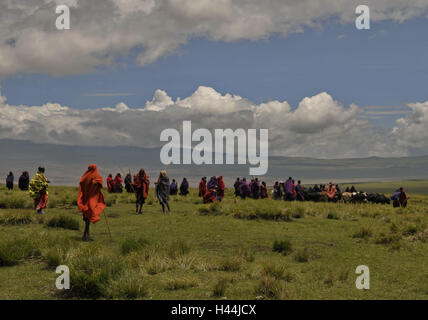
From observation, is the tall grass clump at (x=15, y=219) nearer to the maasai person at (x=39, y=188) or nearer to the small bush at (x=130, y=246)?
the maasai person at (x=39, y=188)

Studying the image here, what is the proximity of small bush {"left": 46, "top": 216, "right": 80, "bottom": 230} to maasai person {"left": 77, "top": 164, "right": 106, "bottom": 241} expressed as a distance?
2.71 m

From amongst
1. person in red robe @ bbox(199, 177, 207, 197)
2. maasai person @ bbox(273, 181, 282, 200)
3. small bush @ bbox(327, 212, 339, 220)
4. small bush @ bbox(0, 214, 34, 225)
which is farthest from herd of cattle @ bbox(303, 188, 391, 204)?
small bush @ bbox(0, 214, 34, 225)

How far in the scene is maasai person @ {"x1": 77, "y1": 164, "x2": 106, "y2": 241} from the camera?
13.7 m

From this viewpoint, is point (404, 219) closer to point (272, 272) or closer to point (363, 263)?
point (363, 263)

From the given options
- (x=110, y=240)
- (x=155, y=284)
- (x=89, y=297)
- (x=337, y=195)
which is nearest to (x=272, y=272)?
(x=155, y=284)

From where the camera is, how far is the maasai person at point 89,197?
45.1 ft

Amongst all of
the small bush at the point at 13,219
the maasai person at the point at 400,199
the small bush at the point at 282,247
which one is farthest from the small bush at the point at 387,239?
the maasai person at the point at 400,199

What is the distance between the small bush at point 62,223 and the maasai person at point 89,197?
2715 millimetres

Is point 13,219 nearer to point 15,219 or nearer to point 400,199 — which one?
point 15,219

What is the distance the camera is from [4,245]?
10.8 m

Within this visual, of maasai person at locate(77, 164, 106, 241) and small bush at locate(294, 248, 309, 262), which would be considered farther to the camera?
maasai person at locate(77, 164, 106, 241)

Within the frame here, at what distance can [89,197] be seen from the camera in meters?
13.9

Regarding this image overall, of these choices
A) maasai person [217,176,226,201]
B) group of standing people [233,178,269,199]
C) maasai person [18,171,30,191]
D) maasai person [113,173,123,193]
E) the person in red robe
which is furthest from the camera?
maasai person [113,173,123,193]

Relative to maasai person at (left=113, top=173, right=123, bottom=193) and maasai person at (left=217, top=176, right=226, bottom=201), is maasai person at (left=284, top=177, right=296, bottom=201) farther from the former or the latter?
maasai person at (left=113, top=173, right=123, bottom=193)
